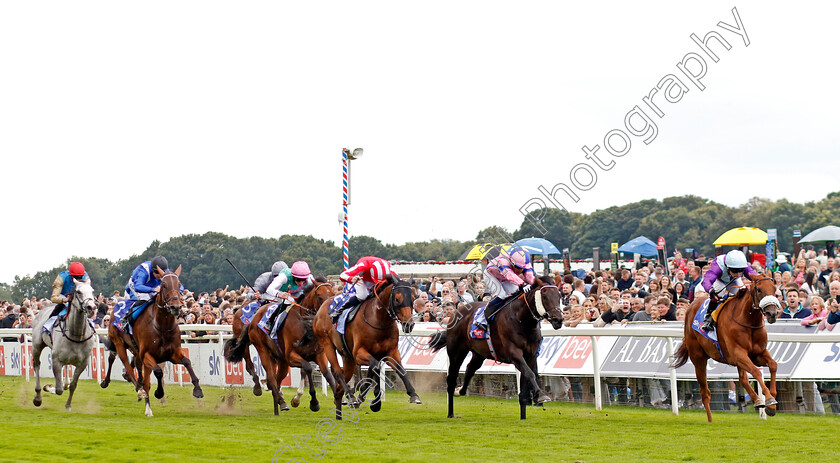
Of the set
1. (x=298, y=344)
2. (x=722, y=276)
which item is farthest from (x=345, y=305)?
(x=722, y=276)

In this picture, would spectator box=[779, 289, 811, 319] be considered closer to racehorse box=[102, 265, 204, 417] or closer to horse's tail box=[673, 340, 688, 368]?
horse's tail box=[673, 340, 688, 368]

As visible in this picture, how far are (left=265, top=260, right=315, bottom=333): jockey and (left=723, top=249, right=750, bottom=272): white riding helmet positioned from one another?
4907 millimetres

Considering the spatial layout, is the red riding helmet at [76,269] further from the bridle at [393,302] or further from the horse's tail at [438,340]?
the horse's tail at [438,340]

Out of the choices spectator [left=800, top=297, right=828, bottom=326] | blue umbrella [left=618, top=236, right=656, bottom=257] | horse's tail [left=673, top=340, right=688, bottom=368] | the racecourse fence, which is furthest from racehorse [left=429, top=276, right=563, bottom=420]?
blue umbrella [left=618, top=236, right=656, bottom=257]

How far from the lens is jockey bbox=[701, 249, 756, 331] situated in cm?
924

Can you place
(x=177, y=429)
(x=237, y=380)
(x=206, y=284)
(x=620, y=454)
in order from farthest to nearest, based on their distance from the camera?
(x=206, y=284), (x=237, y=380), (x=177, y=429), (x=620, y=454)

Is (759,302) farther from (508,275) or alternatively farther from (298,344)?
(298,344)

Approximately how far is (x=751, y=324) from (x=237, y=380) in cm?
989

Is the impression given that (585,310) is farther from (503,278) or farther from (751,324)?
(751,324)

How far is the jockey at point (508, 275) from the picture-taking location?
10320 millimetres

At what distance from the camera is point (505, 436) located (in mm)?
8555

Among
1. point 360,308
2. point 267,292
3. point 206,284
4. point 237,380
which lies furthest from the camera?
point 206,284

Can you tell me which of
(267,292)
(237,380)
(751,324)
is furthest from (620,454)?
(237,380)

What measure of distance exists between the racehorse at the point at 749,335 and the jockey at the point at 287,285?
15.4ft
